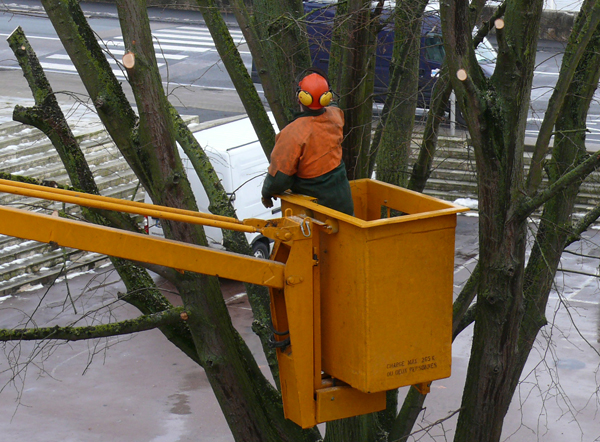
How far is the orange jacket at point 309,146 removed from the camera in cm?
381

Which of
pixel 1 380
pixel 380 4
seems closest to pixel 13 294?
pixel 1 380

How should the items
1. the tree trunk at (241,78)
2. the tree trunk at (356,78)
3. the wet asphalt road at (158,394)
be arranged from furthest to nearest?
1. the wet asphalt road at (158,394)
2. the tree trunk at (241,78)
3. the tree trunk at (356,78)

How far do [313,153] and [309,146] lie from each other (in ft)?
0.14

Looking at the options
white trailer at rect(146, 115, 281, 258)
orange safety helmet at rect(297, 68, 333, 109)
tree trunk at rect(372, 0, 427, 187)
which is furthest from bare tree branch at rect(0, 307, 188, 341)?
white trailer at rect(146, 115, 281, 258)

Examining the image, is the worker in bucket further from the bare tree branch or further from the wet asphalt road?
the wet asphalt road

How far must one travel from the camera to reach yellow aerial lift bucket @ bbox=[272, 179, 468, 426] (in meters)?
3.51

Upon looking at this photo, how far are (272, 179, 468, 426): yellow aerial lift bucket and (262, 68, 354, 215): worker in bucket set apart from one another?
0.40 feet

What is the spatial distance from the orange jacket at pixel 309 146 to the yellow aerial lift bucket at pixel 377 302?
6.6 inches

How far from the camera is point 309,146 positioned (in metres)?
3.88

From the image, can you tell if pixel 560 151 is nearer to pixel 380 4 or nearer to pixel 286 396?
pixel 380 4

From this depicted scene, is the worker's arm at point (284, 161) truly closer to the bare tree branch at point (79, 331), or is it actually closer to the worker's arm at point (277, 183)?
the worker's arm at point (277, 183)

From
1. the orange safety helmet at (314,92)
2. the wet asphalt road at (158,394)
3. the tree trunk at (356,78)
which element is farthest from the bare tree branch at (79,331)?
the wet asphalt road at (158,394)

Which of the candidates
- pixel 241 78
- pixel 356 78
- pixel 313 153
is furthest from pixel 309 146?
pixel 241 78

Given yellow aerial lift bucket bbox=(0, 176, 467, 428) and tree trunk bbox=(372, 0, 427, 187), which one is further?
tree trunk bbox=(372, 0, 427, 187)
